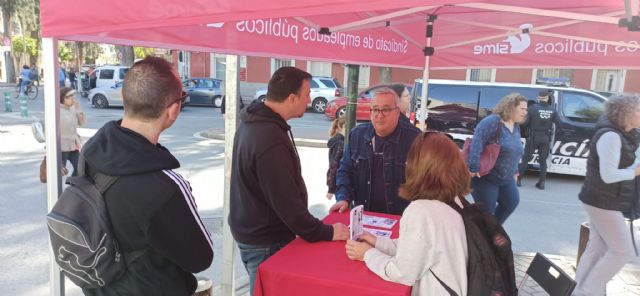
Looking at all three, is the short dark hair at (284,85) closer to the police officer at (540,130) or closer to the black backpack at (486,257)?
the black backpack at (486,257)

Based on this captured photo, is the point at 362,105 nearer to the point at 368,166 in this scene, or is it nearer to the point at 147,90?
the point at 368,166

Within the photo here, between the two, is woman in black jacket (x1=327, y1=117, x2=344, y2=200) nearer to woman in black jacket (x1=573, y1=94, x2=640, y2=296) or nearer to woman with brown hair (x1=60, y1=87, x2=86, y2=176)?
woman in black jacket (x1=573, y1=94, x2=640, y2=296)

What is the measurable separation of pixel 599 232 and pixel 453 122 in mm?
5770

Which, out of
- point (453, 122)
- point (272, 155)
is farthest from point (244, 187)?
point (453, 122)

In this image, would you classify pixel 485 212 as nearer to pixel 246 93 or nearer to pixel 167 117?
pixel 167 117

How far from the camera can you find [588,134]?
812 cm

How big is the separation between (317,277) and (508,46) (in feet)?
11.7

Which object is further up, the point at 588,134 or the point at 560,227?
the point at 588,134

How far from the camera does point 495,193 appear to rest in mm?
4258

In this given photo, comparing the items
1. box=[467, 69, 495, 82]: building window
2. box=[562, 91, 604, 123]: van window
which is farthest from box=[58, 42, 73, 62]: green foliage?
box=[562, 91, 604, 123]: van window

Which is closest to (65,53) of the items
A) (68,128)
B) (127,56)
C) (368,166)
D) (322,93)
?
(127,56)

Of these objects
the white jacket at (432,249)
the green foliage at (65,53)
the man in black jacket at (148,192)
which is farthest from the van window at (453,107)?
the green foliage at (65,53)

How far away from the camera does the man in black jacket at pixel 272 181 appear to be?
6.88 feet

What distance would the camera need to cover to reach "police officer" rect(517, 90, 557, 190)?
7.85 m
